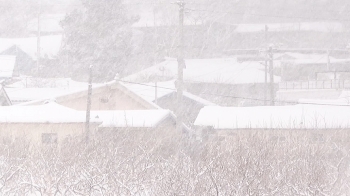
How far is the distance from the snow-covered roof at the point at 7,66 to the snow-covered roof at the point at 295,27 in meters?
25.5

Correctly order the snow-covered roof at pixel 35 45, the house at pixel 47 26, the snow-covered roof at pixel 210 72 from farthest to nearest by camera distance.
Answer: the house at pixel 47 26 < the snow-covered roof at pixel 35 45 < the snow-covered roof at pixel 210 72

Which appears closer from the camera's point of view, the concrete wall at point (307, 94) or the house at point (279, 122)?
the house at point (279, 122)

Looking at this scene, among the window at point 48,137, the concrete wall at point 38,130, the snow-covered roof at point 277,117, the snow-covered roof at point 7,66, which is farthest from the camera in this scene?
the snow-covered roof at point 7,66

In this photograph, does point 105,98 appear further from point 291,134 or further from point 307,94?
point 307,94

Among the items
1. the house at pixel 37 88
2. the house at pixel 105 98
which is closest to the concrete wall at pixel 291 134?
the house at pixel 105 98

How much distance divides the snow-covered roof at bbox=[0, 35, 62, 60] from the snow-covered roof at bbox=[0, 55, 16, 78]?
7.26 meters

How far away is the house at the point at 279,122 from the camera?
23.3 meters

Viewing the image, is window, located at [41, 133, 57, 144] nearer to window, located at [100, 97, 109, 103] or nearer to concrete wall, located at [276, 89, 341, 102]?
window, located at [100, 97, 109, 103]

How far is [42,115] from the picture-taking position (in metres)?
23.6

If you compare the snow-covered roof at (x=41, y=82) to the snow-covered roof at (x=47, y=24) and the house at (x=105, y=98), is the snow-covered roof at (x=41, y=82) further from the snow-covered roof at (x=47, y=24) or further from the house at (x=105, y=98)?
the snow-covered roof at (x=47, y=24)

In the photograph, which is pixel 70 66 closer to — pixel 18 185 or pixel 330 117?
pixel 330 117

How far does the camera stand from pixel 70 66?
4866 cm

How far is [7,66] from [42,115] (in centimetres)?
2615

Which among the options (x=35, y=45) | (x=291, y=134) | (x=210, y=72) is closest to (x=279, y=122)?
(x=291, y=134)
